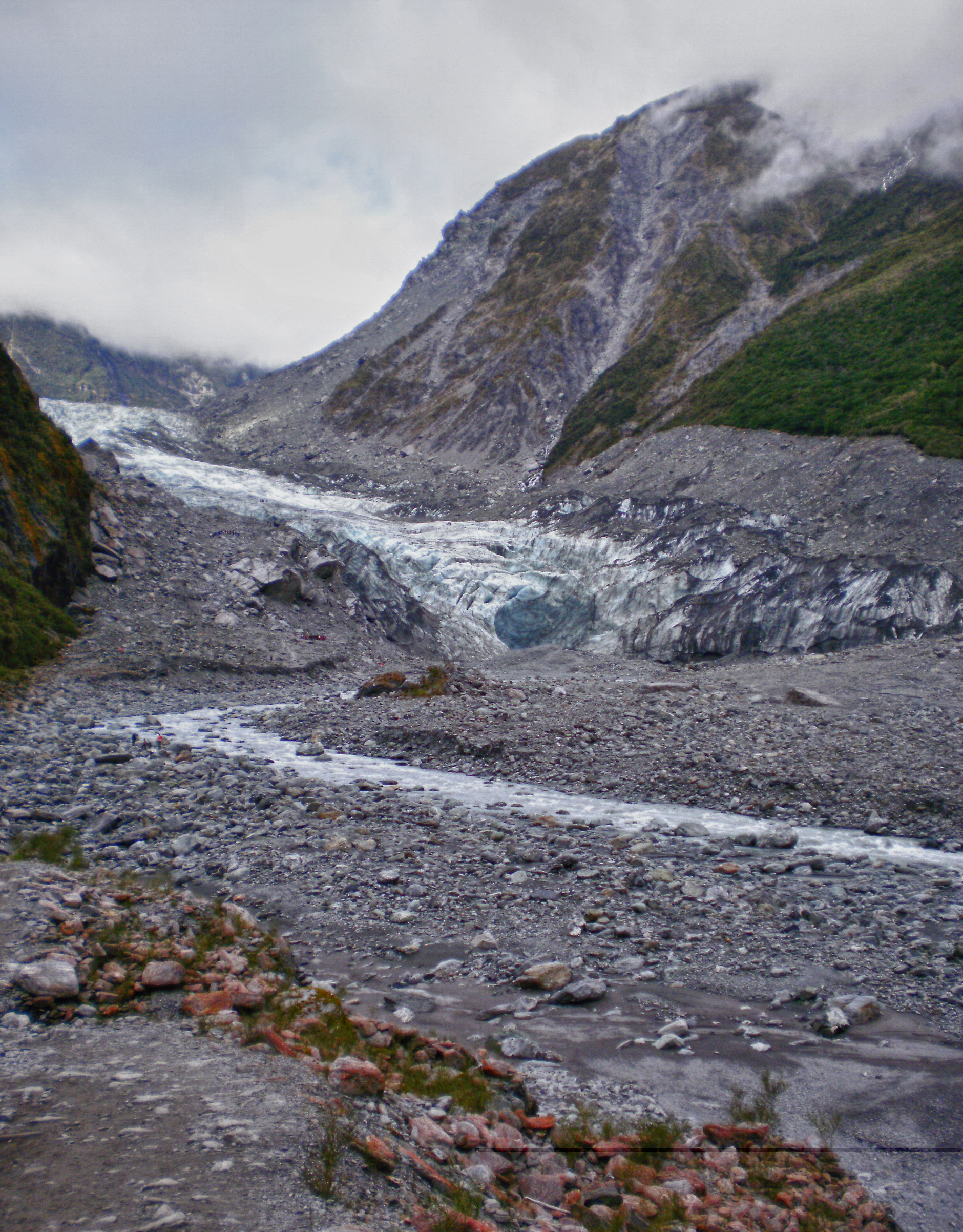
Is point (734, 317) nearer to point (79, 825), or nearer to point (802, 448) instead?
point (802, 448)

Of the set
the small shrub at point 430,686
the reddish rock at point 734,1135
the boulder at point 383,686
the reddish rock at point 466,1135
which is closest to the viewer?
the reddish rock at point 466,1135

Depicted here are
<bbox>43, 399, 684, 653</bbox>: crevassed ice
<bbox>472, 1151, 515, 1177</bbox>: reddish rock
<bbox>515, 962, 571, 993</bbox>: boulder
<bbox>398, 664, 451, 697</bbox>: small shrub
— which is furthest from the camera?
<bbox>43, 399, 684, 653</bbox>: crevassed ice

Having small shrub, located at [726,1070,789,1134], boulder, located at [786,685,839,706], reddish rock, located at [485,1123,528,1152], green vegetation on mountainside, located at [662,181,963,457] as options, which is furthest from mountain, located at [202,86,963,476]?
reddish rock, located at [485,1123,528,1152]

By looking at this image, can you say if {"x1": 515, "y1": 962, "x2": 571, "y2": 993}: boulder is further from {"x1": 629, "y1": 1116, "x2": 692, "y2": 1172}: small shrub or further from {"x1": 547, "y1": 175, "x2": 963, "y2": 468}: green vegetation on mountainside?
{"x1": 547, "y1": 175, "x2": 963, "y2": 468}: green vegetation on mountainside

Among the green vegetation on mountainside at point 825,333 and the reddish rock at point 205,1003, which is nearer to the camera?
the reddish rock at point 205,1003

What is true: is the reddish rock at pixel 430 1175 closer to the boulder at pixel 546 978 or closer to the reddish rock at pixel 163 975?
the reddish rock at pixel 163 975

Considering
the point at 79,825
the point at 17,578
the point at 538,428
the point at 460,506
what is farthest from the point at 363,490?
the point at 79,825

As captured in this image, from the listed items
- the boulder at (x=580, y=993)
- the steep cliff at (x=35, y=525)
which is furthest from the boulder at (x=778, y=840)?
the steep cliff at (x=35, y=525)
